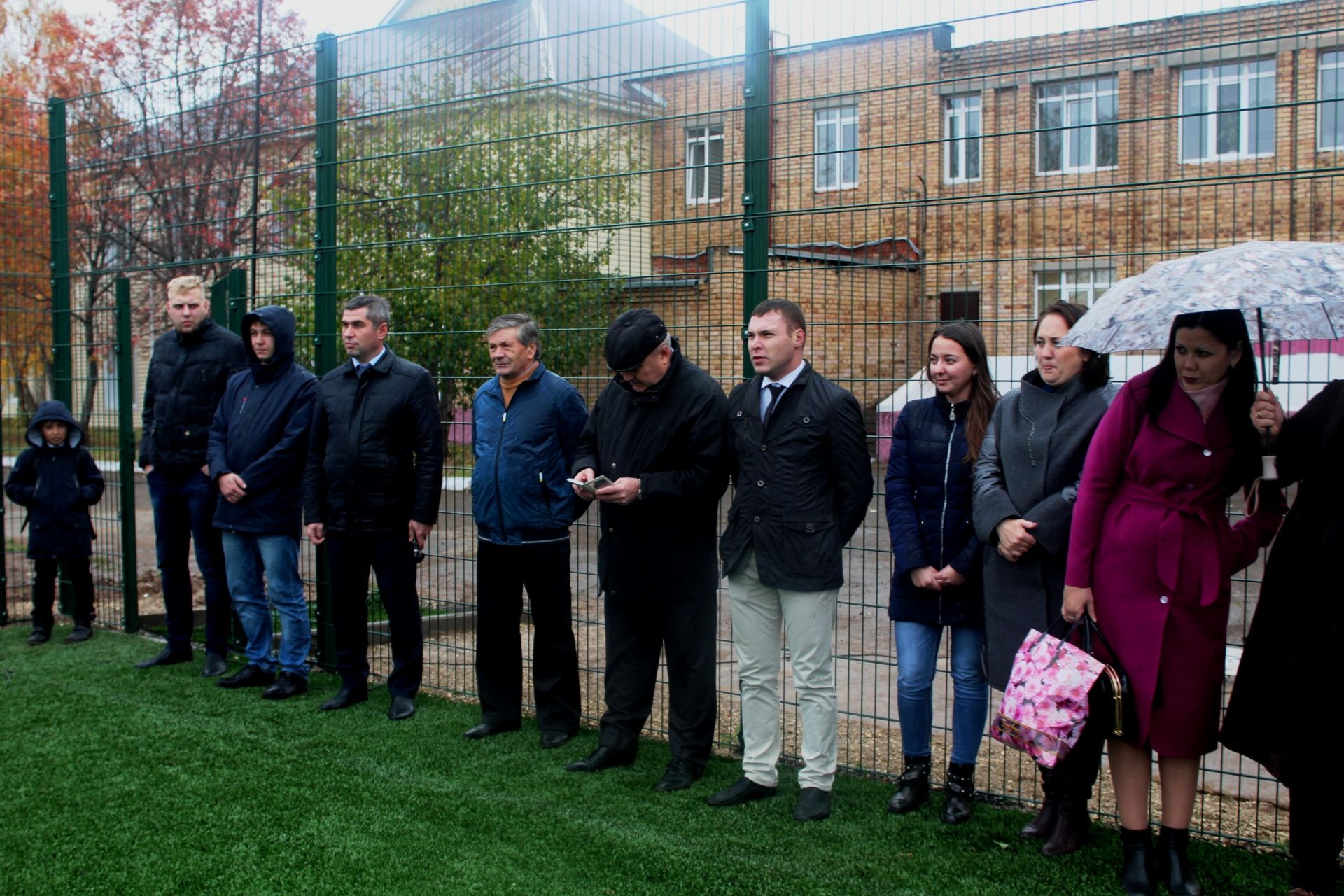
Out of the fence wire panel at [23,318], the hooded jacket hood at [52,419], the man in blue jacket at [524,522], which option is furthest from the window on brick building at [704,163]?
the fence wire panel at [23,318]

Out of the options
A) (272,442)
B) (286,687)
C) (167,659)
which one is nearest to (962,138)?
(272,442)

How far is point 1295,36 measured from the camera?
3938 millimetres

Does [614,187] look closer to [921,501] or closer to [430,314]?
[430,314]

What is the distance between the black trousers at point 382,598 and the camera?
5730mm

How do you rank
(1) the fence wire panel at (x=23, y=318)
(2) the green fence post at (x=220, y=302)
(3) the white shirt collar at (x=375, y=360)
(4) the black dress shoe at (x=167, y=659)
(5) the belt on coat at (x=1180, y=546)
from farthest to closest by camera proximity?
(1) the fence wire panel at (x=23, y=318)
(2) the green fence post at (x=220, y=302)
(4) the black dress shoe at (x=167, y=659)
(3) the white shirt collar at (x=375, y=360)
(5) the belt on coat at (x=1180, y=546)

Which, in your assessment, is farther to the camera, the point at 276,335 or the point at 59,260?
the point at 59,260

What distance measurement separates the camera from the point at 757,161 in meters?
5.04

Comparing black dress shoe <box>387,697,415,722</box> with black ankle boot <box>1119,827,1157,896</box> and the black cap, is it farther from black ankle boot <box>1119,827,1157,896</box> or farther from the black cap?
black ankle boot <box>1119,827,1157,896</box>

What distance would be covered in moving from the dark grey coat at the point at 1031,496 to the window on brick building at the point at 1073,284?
1.35ft

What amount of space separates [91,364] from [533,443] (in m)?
4.41

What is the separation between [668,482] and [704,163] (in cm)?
164

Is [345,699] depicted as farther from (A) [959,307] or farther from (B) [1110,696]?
(B) [1110,696]

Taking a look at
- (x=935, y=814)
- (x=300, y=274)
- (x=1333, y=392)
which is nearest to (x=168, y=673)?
(x=300, y=274)

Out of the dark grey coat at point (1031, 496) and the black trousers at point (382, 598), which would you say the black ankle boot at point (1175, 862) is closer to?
the dark grey coat at point (1031, 496)
